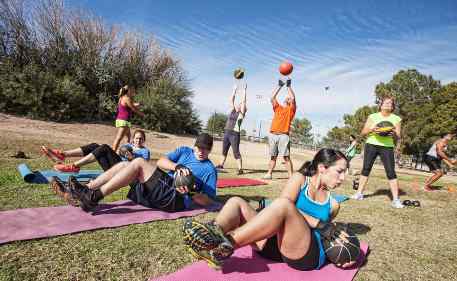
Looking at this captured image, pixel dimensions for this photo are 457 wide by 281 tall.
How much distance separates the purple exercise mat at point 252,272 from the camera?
2.34 meters

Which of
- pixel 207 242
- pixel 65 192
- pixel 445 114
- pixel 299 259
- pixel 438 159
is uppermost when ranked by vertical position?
pixel 445 114

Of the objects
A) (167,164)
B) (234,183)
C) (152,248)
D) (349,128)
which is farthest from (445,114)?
(152,248)

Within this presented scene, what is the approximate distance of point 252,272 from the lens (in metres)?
2.49

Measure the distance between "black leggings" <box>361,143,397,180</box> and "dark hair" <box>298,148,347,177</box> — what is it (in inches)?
147

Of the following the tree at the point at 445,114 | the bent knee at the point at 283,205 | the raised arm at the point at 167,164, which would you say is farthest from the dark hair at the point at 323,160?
the tree at the point at 445,114

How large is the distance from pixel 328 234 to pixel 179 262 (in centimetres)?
135

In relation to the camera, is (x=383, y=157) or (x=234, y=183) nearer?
(x=383, y=157)

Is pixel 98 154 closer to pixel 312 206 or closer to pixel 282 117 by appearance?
pixel 312 206

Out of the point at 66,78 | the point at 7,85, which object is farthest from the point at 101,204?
the point at 66,78

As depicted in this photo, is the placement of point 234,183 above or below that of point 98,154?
below

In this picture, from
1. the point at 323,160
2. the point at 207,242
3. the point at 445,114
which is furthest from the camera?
the point at 445,114

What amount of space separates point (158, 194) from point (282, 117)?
15.6 feet

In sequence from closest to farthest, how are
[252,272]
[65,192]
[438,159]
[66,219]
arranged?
[252,272], [66,219], [65,192], [438,159]

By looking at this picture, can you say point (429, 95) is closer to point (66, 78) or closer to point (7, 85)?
Result: point (66, 78)
